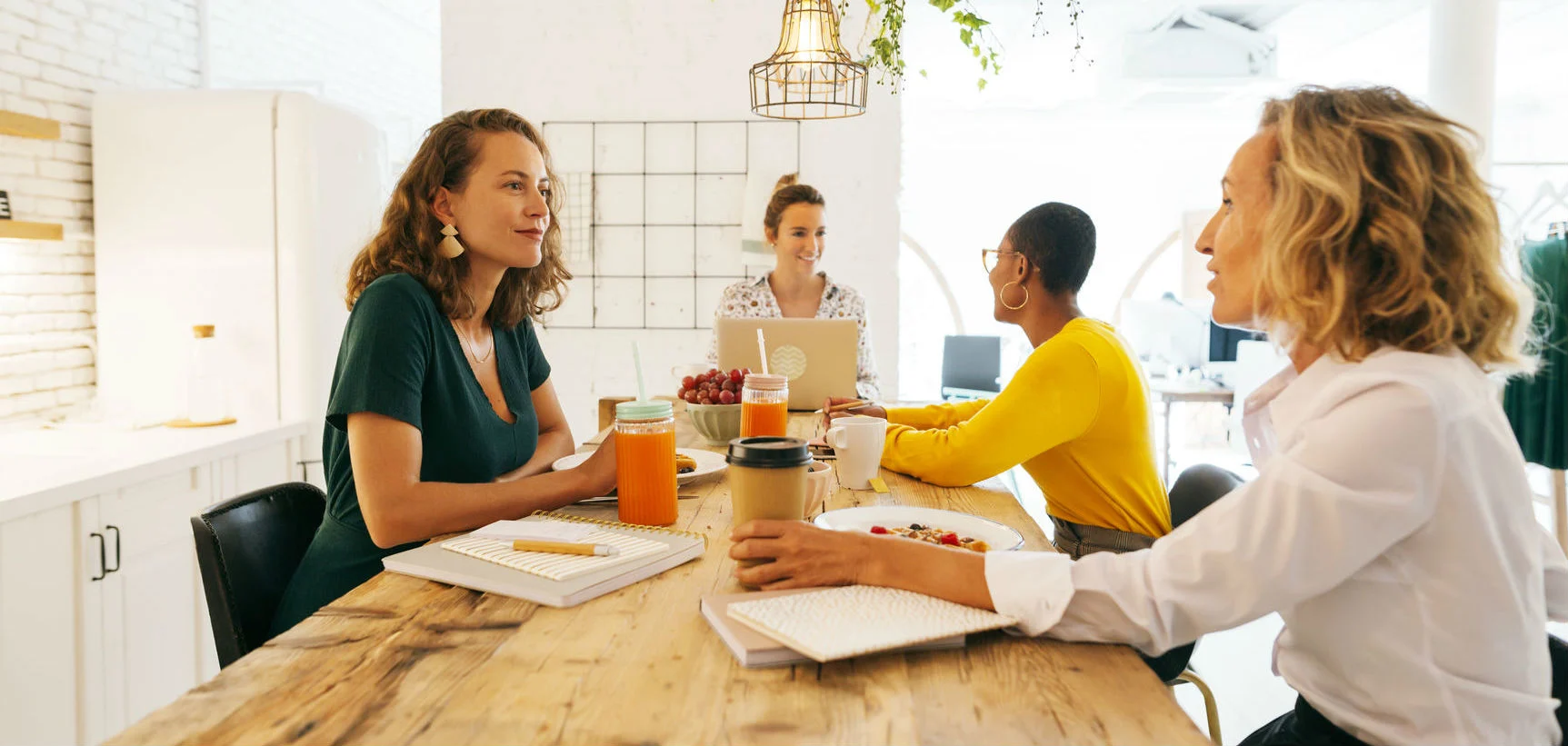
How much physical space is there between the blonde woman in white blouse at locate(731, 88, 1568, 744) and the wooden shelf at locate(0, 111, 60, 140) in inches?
131

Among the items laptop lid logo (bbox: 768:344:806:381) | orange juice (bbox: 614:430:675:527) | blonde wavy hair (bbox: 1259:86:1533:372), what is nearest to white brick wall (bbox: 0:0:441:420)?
laptop lid logo (bbox: 768:344:806:381)

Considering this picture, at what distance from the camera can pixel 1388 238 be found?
90 cm

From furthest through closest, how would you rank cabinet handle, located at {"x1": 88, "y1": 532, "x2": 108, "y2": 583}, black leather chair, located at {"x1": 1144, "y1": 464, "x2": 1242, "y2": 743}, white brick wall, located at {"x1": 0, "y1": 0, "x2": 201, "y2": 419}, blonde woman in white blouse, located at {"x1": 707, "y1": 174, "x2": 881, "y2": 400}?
blonde woman in white blouse, located at {"x1": 707, "y1": 174, "x2": 881, "y2": 400}
white brick wall, located at {"x1": 0, "y1": 0, "x2": 201, "y2": 419}
cabinet handle, located at {"x1": 88, "y1": 532, "x2": 108, "y2": 583}
black leather chair, located at {"x1": 1144, "y1": 464, "x2": 1242, "y2": 743}

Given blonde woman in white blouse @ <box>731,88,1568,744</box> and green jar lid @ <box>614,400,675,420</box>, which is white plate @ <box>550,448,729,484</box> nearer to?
green jar lid @ <box>614,400,675,420</box>

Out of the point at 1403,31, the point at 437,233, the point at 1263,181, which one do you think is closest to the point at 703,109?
the point at 437,233

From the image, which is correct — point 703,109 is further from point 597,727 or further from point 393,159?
point 597,727

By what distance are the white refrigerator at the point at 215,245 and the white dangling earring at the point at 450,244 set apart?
6.22 ft

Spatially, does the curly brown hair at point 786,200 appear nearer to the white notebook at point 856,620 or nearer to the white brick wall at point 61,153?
the white brick wall at point 61,153

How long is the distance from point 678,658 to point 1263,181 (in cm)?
81

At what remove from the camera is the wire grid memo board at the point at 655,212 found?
15.1ft

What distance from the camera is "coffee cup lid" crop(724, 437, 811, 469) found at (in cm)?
113

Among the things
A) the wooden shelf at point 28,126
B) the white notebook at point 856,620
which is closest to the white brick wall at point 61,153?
the wooden shelf at point 28,126

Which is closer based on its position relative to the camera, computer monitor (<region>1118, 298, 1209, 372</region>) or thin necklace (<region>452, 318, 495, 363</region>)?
thin necklace (<region>452, 318, 495, 363</region>)

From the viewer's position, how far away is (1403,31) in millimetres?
6238
